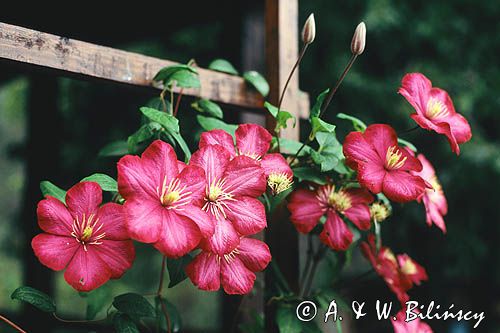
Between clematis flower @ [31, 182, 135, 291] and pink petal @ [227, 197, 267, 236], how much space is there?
147mm

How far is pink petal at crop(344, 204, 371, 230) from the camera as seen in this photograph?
1.10m

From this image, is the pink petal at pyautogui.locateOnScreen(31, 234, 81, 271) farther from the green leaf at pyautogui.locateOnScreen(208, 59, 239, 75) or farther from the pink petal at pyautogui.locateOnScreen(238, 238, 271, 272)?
the green leaf at pyautogui.locateOnScreen(208, 59, 239, 75)

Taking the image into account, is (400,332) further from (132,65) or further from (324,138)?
(132,65)

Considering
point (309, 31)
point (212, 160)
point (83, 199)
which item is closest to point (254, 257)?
point (212, 160)

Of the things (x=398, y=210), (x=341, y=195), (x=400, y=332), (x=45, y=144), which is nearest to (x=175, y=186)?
(x=341, y=195)

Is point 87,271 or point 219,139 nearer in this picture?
point 87,271

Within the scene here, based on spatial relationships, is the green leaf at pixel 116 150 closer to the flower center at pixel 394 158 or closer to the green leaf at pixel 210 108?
the green leaf at pixel 210 108

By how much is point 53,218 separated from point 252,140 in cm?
33

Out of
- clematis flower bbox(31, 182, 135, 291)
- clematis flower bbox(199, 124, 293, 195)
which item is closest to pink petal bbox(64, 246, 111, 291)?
clematis flower bbox(31, 182, 135, 291)

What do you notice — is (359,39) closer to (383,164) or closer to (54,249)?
(383,164)

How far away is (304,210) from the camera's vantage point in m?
1.08

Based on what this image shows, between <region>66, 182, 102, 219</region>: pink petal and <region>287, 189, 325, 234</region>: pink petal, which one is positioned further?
<region>287, 189, 325, 234</region>: pink petal

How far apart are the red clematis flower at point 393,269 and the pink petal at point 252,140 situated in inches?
13.2

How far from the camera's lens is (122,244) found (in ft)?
2.85
